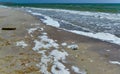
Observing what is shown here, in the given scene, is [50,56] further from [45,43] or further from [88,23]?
[88,23]

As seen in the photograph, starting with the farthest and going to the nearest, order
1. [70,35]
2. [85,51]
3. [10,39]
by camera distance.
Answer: [70,35], [10,39], [85,51]

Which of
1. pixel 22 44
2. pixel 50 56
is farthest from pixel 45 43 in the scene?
pixel 50 56

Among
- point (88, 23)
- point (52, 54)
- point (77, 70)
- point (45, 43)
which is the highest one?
point (77, 70)

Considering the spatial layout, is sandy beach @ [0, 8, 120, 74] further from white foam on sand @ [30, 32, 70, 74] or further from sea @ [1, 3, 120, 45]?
sea @ [1, 3, 120, 45]

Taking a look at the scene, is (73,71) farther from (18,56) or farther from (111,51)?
(111,51)

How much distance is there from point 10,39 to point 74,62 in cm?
440

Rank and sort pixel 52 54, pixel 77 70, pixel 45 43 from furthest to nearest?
1. pixel 45 43
2. pixel 52 54
3. pixel 77 70

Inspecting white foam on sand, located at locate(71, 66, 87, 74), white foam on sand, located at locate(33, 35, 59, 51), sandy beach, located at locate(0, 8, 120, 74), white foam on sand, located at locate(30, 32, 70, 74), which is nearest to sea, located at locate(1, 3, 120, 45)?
sandy beach, located at locate(0, 8, 120, 74)

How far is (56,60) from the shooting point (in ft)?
31.3

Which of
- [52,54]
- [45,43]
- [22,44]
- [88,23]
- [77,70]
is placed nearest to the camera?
[77,70]

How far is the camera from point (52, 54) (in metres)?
10.4

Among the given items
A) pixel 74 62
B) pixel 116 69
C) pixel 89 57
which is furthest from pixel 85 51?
pixel 116 69

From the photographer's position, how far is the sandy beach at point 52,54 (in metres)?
8.70

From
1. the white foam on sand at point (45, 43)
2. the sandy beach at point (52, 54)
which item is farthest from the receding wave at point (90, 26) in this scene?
the white foam on sand at point (45, 43)
